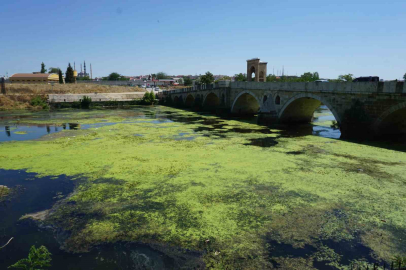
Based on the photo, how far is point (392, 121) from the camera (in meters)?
20.6

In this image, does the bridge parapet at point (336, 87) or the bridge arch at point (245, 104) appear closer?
the bridge parapet at point (336, 87)

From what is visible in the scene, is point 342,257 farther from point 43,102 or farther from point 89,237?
point 43,102

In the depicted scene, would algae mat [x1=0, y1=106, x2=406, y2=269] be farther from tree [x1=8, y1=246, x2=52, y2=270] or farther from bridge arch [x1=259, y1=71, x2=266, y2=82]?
bridge arch [x1=259, y1=71, x2=266, y2=82]

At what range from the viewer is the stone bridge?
19234 millimetres

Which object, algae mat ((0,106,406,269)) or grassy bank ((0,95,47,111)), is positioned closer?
algae mat ((0,106,406,269))

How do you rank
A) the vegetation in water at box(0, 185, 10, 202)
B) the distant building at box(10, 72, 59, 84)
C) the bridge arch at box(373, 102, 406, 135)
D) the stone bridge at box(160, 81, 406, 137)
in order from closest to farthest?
1. the vegetation in water at box(0, 185, 10, 202)
2. the bridge arch at box(373, 102, 406, 135)
3. the stone bridge at box(160, 81, 406, 137)
4. the distant building at box(10, 72, 59, 84)

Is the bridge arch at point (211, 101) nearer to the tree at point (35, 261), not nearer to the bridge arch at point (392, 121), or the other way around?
the bridge arch at point (392, 121)

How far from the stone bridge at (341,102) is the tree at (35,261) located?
20403 millimetres

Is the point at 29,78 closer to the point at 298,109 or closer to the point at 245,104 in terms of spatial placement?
the point at 245,104

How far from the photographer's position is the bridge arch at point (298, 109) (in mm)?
27688

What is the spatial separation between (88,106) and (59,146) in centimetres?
4085

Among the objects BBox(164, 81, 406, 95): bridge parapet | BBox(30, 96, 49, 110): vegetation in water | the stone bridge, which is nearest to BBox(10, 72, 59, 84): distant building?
BBox(30, 96, 49, 110): vegetation in water

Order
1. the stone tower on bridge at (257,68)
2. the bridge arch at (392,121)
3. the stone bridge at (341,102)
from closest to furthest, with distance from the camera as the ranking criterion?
1. the bridge arch at (392,121)
2. the stone bridge at (341,102)
3. the stone tower on bridge at (257,68)

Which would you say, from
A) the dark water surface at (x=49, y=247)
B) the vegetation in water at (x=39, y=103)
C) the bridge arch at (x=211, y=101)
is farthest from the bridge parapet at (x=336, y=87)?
the vegetation in water at (x=39, y=103)
